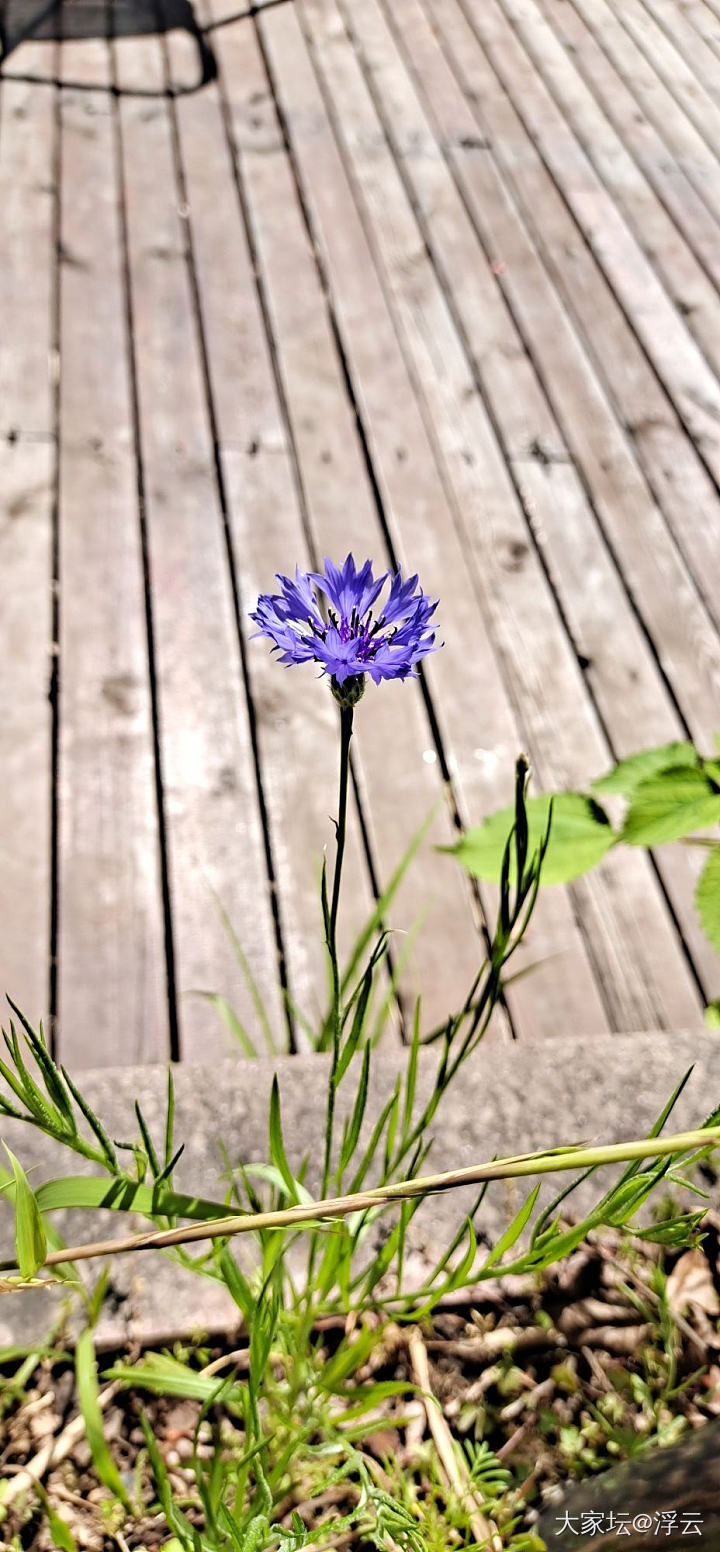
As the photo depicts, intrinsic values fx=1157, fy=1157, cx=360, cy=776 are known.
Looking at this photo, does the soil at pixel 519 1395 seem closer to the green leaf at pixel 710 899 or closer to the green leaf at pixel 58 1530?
the green leaf at pixel 58 1530

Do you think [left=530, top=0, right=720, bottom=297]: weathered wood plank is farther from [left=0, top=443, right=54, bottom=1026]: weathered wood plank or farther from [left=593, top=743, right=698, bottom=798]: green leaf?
[left=593, top=743, right=698, bottom=798]: green leaf

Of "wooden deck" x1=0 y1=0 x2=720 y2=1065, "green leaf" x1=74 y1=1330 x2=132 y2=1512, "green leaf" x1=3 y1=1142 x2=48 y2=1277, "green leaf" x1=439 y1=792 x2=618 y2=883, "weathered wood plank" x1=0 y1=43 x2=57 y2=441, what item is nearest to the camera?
"green leaf" x1=3 y1=1142 x2=48 y2=1277

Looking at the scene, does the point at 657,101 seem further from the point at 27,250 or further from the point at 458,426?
the point at 27,250

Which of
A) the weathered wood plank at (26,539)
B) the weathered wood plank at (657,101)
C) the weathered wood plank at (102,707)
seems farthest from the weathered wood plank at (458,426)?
the weathered wood plank at (657,101)

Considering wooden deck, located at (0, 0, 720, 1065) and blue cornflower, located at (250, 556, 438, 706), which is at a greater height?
wooden deck, located at (0, 0, 720, 1065)

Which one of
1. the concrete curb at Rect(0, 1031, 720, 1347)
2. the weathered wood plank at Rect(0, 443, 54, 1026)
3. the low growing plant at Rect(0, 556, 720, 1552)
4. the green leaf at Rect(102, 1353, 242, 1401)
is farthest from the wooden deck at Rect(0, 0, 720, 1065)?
the green leaf at Rect(102, 1353, 242, 1401)

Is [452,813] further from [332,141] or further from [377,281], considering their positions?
[332,141]
